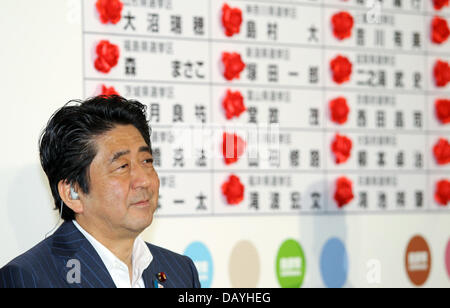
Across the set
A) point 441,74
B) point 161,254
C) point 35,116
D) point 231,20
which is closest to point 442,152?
point 441,74

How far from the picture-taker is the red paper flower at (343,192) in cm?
214

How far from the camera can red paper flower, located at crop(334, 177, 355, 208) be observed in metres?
2.14

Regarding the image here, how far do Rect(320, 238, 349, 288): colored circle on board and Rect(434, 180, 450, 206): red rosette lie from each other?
1.50 feet

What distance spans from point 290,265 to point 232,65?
727mm

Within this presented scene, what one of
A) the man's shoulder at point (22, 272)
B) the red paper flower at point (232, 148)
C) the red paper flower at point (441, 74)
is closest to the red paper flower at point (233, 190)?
the red paper flower at point (232, 148)

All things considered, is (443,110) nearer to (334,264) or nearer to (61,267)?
(334,264)

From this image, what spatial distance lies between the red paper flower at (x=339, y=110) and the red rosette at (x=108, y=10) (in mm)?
833

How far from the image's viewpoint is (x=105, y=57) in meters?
1.83

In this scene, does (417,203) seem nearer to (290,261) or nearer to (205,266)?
(290,261)

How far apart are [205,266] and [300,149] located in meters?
0.54

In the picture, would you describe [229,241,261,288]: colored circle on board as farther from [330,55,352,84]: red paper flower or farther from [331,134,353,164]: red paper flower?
[330,55,352,84]: red paper flower

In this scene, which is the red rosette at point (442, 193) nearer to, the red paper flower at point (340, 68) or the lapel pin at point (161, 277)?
the red paper flower at point (340, 68)

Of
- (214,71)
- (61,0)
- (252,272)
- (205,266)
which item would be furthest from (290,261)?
(61,0)

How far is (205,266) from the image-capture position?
1.96 m
